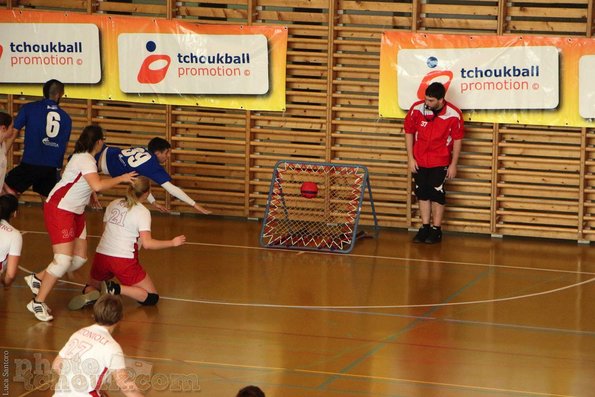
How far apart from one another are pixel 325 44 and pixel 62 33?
3.39 meters

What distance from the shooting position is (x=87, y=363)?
515 cm

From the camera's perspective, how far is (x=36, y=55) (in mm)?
13492

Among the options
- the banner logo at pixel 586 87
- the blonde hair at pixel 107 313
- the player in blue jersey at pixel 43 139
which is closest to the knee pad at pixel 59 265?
the player in blue jersey at pixel 43 139

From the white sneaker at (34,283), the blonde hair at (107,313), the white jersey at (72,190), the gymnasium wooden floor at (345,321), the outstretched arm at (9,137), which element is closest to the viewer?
the blonde hair at (107,313)

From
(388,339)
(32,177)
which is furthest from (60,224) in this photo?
(388,339)

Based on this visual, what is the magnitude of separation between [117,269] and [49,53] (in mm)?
5723

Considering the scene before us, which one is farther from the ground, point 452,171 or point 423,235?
point 452,171

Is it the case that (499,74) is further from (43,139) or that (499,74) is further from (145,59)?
(43,139)

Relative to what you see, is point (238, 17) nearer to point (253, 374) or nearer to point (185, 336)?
point (185, 336)

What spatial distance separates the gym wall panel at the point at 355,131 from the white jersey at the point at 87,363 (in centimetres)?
799

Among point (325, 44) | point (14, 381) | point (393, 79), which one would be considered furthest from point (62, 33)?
point (14, 381)

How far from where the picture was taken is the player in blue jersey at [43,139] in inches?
402

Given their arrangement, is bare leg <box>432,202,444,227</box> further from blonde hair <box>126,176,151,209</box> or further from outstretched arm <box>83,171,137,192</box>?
outstretched arm <box>83,171,137,192</box>

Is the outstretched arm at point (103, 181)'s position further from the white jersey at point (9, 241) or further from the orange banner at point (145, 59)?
the orange banner at point (145, 59)
